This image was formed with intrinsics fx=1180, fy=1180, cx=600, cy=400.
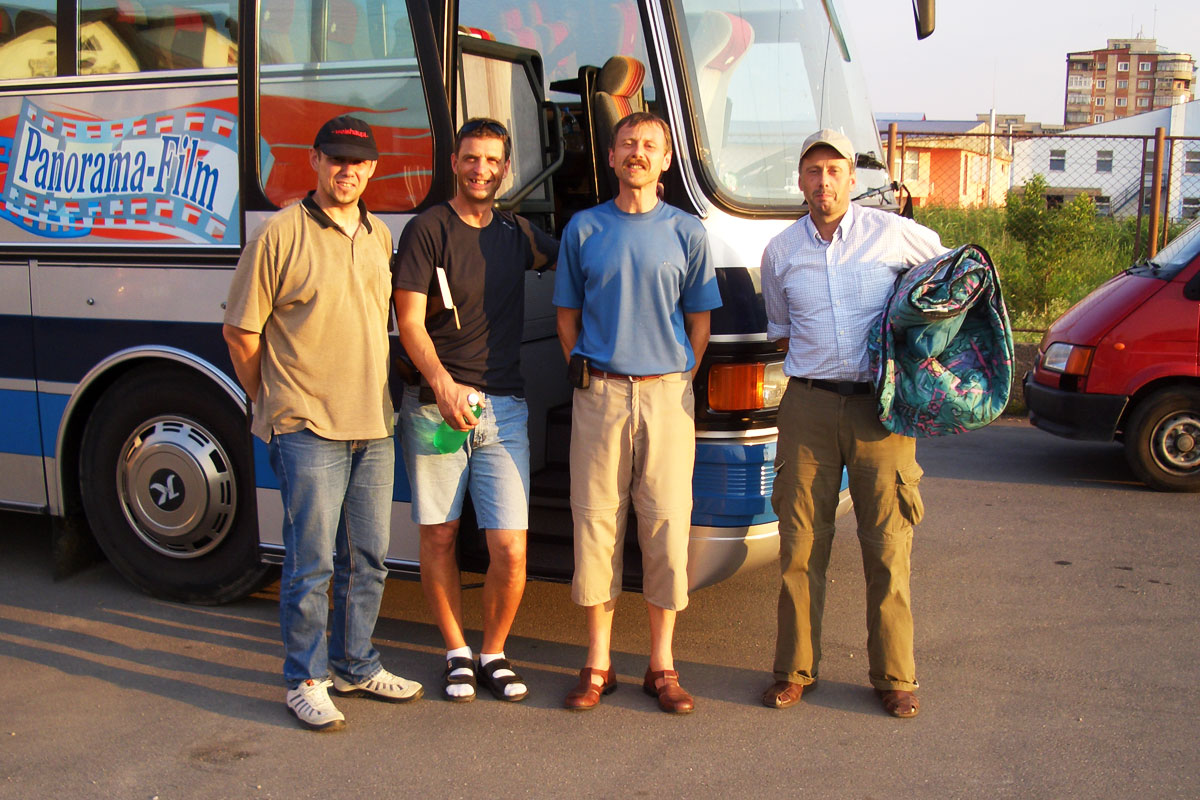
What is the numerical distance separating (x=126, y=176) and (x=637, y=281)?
2417mm

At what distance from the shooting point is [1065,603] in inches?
209

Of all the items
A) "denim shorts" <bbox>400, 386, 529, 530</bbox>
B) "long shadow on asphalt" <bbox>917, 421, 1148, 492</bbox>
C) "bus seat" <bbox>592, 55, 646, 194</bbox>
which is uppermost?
"bus seat" <bbox>592, 55, 646, 194</bbox>

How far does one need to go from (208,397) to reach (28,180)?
1.35 m

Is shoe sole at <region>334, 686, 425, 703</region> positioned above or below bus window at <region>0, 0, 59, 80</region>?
below

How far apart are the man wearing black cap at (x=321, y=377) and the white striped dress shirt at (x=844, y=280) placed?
143cm

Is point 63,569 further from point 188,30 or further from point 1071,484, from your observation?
point 1071,484

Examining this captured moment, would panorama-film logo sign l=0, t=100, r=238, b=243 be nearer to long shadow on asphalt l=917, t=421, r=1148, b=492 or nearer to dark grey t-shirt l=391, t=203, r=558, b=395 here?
dark grey t-shirt l=391, t=203, r=558, b=395

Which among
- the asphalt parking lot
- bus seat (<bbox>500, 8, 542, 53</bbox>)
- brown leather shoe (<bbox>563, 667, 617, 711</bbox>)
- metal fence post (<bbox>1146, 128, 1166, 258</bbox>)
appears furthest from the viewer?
metal fence post (<bbox>1146, 128, 1166, 258</bbox>)

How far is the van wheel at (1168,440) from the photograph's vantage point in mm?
7266

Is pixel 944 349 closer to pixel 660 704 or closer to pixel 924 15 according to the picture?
pixel 660 704

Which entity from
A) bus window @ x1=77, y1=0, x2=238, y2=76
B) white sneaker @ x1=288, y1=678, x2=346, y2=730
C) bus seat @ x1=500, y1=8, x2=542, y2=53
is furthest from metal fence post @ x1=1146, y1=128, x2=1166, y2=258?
white sneaker @ x1=288, y1=678, x2=346, y2=730

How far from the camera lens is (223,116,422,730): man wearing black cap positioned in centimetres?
384

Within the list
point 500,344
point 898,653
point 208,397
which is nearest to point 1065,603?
point 898,653

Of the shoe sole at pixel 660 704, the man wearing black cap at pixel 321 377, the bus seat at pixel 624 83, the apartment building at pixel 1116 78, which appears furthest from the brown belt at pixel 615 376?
the apartment building at pixel 1116 78
